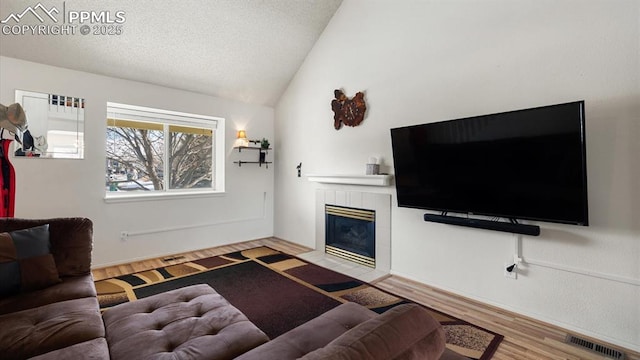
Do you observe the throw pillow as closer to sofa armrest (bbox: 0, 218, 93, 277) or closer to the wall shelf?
sofa armrest (bbox: 0, 218, 93, 277)

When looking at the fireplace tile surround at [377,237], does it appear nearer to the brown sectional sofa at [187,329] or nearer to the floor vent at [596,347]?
the floor vent at [596,347]

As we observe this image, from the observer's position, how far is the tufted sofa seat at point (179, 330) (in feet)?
4.21

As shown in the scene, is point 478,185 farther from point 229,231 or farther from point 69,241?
point 229,231

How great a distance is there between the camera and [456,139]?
2.54 metres

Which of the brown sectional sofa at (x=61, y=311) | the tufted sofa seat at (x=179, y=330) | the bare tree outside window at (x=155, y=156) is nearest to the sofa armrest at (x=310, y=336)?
the tufted sofa seat at (x=179, y=330)

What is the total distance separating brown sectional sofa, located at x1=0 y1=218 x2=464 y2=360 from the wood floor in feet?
4.14

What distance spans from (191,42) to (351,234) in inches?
127

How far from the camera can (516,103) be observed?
7.89 feet

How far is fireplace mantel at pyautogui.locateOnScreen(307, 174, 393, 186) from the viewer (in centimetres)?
324

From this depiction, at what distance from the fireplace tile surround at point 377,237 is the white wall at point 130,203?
58.0 inches

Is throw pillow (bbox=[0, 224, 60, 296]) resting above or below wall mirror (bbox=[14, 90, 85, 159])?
below

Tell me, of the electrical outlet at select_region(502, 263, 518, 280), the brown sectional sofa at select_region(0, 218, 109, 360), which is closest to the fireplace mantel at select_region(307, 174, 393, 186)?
the electrical outlet at select_region(502, 263, 518, 280)

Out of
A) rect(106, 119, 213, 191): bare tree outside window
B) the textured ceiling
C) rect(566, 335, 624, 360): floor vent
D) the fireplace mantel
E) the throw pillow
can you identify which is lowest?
rect(566, 335, 624, 360): floor vent

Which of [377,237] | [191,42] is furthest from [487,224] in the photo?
[191,42]
